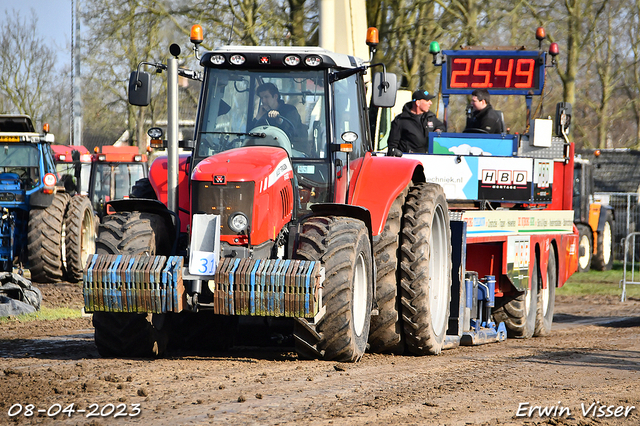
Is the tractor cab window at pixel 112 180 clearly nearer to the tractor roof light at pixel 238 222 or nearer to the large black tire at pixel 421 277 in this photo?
the large black tire at pixel 421 277

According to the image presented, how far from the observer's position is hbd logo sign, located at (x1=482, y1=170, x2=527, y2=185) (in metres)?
10.2

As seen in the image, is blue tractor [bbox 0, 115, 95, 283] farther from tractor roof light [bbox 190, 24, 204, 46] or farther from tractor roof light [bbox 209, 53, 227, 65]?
tractor roof light [bbox 209, 53, 227, 65]

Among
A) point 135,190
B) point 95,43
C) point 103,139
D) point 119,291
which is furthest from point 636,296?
point 103,139

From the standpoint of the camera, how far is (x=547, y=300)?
1173 cm

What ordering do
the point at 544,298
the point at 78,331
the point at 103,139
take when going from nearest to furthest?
the point at 78,331, the point at 544,298, the point at 103,139

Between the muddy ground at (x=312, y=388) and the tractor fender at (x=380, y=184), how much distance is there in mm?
1206

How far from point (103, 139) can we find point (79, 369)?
5075 cm

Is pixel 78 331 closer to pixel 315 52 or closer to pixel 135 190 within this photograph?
pixel 135 190

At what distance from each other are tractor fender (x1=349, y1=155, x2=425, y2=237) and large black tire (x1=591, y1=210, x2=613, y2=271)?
15.2 meters

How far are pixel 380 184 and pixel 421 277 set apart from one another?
2.79ft

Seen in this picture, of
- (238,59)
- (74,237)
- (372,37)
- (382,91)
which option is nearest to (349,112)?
(382,91)

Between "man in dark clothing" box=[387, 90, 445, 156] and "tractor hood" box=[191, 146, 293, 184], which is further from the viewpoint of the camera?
"man in dark clothing" box=[387, 90, 445, 156]

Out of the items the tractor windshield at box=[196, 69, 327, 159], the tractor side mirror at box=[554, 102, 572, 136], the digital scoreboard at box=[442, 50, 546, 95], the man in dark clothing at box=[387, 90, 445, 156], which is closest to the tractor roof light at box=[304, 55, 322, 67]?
the tractor windshield at box=[196, 69, 327, 159]

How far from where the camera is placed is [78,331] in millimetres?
9734
